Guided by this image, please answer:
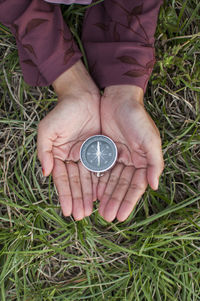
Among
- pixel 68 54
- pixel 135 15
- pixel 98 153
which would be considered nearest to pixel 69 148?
pixel 98 153

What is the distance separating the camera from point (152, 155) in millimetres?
2193

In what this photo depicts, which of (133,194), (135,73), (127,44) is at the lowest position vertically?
(133,194)

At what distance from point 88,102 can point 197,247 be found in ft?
5.10

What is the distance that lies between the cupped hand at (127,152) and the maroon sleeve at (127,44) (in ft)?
0.34

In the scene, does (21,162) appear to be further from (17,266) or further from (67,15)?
(67,15)

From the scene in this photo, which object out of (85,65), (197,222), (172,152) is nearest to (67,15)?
(85,65)

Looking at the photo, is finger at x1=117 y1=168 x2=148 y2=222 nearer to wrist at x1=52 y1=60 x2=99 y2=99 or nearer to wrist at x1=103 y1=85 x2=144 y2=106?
wrist at x1=103 y1=85 x2=144 y2=106

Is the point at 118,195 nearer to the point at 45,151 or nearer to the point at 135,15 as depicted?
the point at 45,151

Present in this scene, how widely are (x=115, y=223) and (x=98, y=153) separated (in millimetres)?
678

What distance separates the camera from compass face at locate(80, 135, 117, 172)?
2457 millimetres

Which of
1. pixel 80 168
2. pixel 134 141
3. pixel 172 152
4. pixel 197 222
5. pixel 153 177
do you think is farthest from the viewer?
pixel 172 152

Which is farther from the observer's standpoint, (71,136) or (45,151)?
(71,136)

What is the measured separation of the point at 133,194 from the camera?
229 cm

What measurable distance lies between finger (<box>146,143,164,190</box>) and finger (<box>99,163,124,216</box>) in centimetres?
31
